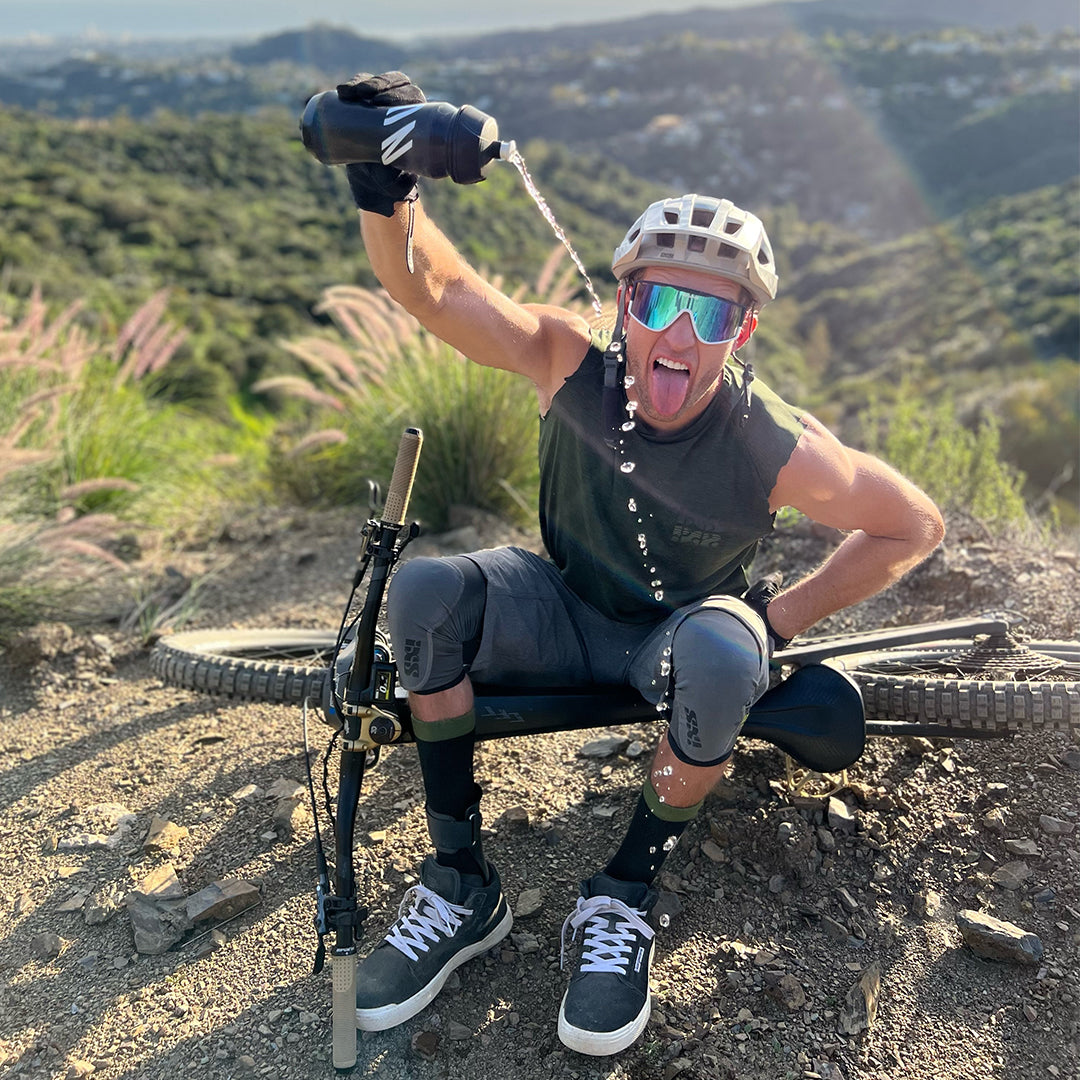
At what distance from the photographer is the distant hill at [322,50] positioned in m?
104

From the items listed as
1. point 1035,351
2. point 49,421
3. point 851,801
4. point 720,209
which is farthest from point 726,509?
point 1035,351

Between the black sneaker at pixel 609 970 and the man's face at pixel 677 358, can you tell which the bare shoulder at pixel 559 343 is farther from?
the black sneaker at pixel 609 970

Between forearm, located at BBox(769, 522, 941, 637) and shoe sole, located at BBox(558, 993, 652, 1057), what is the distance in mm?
967

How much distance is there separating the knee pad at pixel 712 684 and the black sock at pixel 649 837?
0.15m

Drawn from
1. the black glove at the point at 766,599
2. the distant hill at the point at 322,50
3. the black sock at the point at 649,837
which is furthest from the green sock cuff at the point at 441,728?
the distant hill at the point at 322,50

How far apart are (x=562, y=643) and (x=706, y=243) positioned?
3.28 feet

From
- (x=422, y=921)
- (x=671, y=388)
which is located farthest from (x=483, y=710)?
(x=671, y=388)

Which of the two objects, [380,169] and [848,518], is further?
[848,518]

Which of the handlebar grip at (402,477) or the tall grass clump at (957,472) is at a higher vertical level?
the handlebar grip at (402,477)

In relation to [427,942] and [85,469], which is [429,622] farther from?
[85,469]

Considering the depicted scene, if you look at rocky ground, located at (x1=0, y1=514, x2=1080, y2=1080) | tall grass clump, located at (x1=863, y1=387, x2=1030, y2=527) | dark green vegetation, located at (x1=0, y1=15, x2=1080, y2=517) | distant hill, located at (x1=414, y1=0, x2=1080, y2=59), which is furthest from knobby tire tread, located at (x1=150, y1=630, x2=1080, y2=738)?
distant hill, located at (x1=414, y1=0, x2=1080, y2=59)

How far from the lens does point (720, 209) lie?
6.96 feet

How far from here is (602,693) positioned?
237 centimetres

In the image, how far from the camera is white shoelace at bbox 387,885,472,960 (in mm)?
2070
